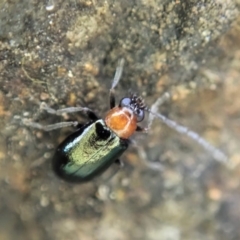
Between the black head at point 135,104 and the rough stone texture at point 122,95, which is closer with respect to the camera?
the rough stone texture at point 122,95

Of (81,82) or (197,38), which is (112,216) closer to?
(81,82)

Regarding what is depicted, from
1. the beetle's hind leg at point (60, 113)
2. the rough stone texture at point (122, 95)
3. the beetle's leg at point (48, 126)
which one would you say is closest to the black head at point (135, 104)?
the rough stone texture at point (122, 95)

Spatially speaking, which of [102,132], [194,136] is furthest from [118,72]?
[194,136]

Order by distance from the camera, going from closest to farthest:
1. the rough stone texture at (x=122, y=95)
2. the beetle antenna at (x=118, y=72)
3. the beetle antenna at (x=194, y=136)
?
the rough stone texture at (x=122, y=95) < the beetle antenna at (x=118, y=72) < the beetle antenna at (x=194, y=136)

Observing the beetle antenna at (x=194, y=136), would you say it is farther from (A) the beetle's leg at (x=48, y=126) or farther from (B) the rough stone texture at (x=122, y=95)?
(A) the beetle's leg at (x=48, y=126)

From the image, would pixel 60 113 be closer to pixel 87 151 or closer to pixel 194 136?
pixel 87 151
